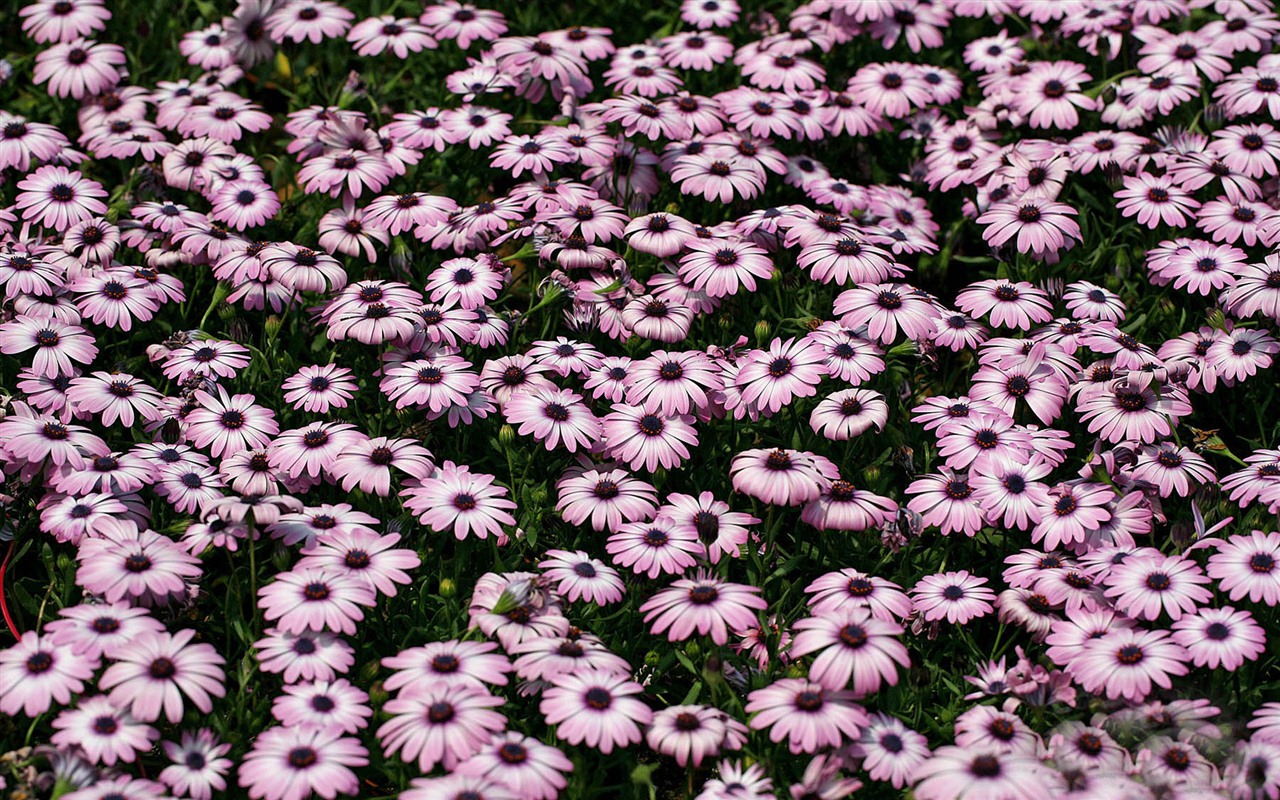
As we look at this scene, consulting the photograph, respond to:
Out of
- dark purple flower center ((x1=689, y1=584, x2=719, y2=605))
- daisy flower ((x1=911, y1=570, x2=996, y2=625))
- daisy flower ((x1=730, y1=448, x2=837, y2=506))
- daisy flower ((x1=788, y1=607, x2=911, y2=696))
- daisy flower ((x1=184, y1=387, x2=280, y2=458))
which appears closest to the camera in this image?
daisy flower ((x1=788, y1=607, x2=911, y2=696))

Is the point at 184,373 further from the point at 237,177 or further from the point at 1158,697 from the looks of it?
the point at 1158,697

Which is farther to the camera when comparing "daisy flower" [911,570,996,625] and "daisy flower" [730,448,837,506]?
"daisy flower" [730,448,837,506]

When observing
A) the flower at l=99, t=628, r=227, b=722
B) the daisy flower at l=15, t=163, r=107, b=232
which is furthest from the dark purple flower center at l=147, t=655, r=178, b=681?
the daisy flower at l=15, t=163, r=107, b=232

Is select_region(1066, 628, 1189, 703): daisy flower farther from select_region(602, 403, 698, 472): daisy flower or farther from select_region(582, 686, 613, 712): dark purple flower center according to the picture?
select_region(602, 403, 698, 472): daisy flower


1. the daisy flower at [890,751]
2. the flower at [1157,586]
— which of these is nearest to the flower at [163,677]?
the daisy flower at [890,751]

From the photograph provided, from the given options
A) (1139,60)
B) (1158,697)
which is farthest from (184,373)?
(1139,60)
